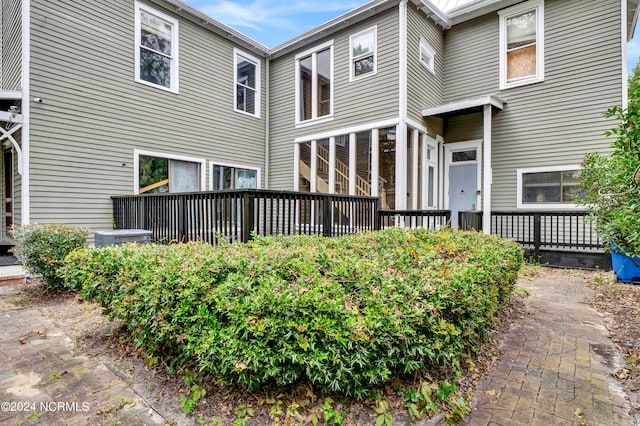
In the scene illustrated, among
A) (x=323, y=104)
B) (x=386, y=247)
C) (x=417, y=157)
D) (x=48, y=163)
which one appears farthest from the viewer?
(x=323, y=104)

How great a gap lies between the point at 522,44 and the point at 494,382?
859cm

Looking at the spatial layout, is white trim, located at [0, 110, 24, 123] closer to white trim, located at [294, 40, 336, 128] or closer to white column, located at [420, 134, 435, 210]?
white trim, located at [294, 40, 336, 128]

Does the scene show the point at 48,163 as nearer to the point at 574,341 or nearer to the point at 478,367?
the point at 478,367

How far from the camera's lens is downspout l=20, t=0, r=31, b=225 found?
19.0 feet

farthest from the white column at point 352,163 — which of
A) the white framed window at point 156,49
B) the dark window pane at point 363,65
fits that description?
the white framed window at point 156,49

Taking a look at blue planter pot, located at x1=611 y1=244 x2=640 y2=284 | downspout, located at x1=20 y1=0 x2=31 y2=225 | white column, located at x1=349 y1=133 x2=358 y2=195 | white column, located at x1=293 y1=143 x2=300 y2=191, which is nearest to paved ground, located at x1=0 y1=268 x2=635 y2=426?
blue planter pot, located at x1=611 y1=244 x2=640 y2=284

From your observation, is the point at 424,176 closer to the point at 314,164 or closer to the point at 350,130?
the point at 350,130

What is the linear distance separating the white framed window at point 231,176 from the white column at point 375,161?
372cm

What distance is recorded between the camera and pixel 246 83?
9859mm

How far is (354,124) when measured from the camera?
27.2ft

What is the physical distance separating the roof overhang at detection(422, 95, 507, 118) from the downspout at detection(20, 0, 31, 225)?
7.94 m

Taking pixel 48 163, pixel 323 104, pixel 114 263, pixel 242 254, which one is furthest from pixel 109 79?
pixel 242 254

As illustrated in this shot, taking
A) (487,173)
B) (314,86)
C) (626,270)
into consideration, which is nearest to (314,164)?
(314,86)

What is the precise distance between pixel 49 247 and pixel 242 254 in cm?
358
